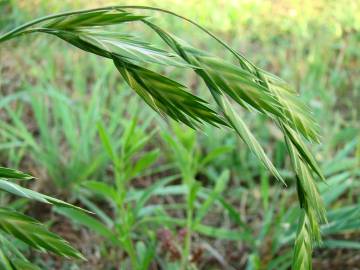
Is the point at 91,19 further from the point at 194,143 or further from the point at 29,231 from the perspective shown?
the point at 194,143

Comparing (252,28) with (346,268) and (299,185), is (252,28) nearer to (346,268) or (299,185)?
(346,268)

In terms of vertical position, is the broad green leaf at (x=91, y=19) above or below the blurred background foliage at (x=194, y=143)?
above

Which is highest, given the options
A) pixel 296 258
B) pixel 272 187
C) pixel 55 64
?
pixel 55 64

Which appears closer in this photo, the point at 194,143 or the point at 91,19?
the point at 91,19

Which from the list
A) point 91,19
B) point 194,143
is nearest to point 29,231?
point 91,19

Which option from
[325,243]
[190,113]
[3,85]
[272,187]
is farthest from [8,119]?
[190,113]

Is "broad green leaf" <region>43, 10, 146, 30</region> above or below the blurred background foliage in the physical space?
above

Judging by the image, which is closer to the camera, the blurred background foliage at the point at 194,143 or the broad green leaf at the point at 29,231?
the broad green leaf at the point at 29,231

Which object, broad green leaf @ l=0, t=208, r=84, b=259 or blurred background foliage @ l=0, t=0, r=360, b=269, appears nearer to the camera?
broad green leaf @ l=0, t=208, r=84, b=259
